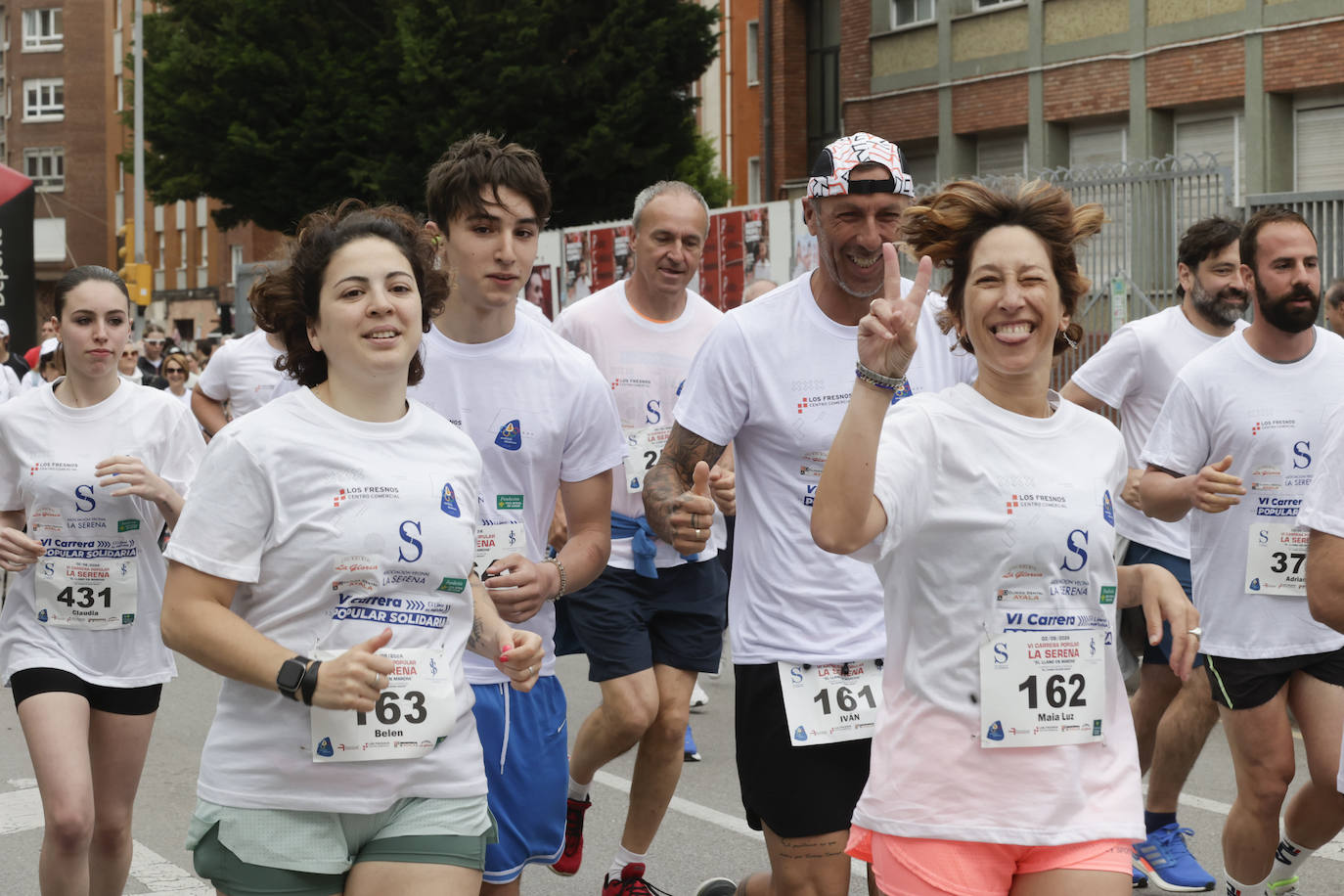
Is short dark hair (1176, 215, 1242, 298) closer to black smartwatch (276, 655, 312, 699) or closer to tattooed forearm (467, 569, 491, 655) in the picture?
tattooed forearm (467, 569, 491, 655)

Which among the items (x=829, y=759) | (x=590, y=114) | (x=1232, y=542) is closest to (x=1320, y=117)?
(x=590, y=114)

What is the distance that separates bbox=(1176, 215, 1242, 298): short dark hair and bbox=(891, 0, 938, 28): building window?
70.9 feet

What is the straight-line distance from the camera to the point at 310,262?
3758mm

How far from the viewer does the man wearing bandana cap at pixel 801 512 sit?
455 centimetres

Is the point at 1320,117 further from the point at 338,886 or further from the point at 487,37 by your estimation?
the point at 338,886

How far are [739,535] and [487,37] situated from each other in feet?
89.8

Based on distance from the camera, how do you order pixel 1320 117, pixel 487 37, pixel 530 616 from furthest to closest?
pixel 487 37, pixel 1320 117, pixel 530 616

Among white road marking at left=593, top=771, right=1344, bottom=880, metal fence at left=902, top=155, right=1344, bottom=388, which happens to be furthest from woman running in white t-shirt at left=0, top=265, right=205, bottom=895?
metal fence at left=902, top=155, right=1344, bottom=388

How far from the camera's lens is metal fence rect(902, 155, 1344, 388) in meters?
13.9

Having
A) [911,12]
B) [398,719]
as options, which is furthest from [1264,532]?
[911,12]

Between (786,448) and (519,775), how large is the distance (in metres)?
1.03

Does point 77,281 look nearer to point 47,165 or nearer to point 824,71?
point 824,71

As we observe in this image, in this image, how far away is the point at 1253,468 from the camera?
5516mm

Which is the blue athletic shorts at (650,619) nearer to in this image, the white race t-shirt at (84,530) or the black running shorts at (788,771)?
the white race t-shirt at (84,530)
